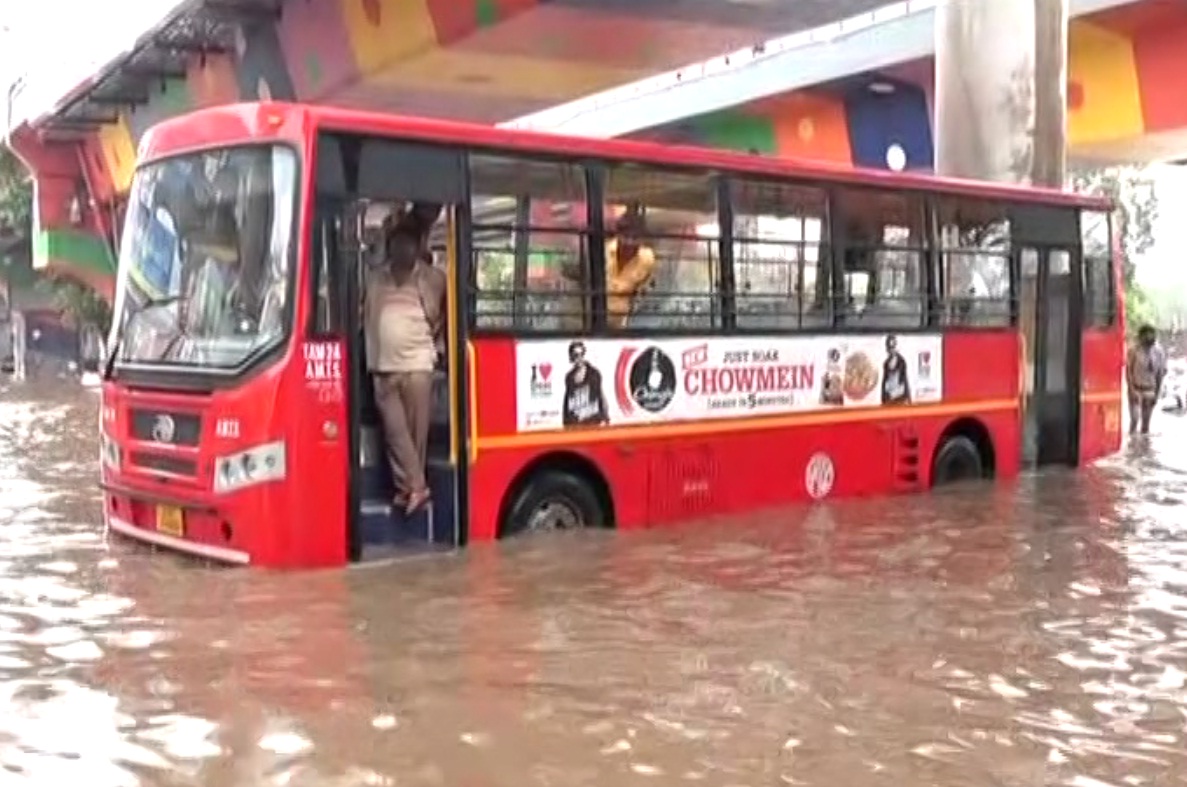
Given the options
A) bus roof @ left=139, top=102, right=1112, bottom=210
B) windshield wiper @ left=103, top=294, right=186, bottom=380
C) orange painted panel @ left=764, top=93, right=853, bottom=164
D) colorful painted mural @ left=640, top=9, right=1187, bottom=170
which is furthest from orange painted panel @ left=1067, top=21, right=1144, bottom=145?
windshield wiper @ left=103, top=294, right=186, bottom=380

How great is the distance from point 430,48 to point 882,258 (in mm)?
6904

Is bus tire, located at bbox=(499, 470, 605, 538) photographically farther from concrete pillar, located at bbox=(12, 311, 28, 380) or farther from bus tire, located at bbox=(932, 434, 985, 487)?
concrete pillar, located at bbox=(12, 311, 28, 380)

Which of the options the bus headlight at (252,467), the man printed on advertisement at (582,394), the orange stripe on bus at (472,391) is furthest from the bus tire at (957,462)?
the bus headlight at (252,467)

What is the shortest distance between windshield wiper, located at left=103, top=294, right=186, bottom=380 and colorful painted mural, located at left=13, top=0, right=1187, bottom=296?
300 inches

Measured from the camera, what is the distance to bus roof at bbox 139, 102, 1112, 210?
8.47 metres

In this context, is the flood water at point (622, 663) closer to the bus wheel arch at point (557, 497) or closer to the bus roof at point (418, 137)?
the bus wheel arch at point (557, 497)

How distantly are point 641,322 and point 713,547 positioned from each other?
1513 mm

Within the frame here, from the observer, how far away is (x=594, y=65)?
62.4ft

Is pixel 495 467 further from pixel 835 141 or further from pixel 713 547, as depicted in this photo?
pixel 835 141

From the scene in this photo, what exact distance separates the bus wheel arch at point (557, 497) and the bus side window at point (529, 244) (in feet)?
2.80

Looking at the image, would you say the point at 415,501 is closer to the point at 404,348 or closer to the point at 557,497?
the point at 404,348

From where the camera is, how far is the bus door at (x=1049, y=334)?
13.9 m

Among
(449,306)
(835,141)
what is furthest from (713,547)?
(835,141)

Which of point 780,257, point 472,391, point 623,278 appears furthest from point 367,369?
Answer: point 780,257
